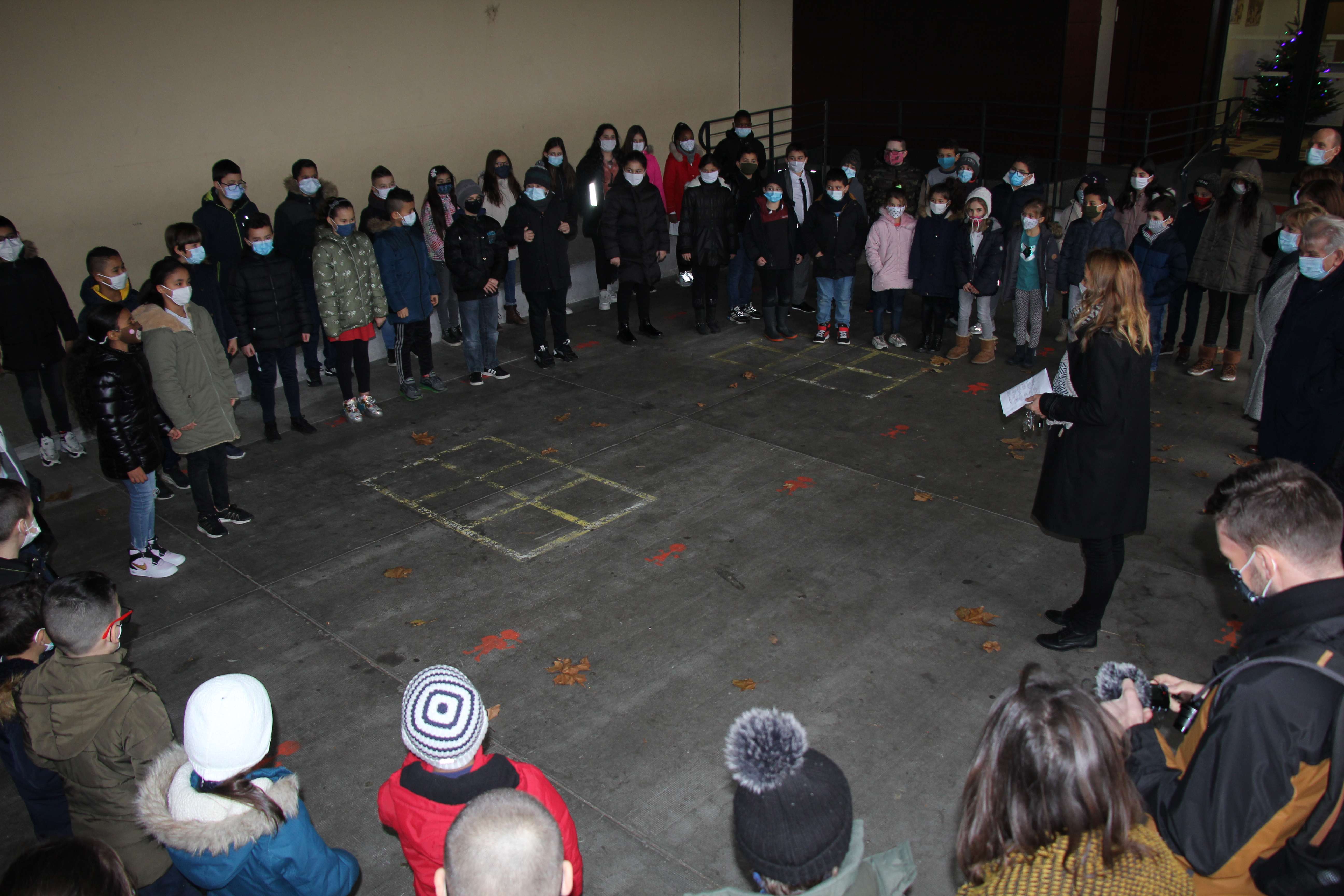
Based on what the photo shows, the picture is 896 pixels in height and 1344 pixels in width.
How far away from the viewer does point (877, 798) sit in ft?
14.7

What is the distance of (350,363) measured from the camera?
29.6ft

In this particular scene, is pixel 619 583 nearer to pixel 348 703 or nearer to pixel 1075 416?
pixel 348 703

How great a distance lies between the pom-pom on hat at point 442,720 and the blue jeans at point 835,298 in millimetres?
8281

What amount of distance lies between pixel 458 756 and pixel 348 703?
8.64ft

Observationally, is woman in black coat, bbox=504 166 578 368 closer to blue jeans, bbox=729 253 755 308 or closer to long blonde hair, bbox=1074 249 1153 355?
blue jeans, bbox=729 253 755 308

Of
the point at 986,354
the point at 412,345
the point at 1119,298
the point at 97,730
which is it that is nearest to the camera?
the point at 97,730

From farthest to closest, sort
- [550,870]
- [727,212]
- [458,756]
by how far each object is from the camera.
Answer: [727,212]
[458,756]
[550,870]

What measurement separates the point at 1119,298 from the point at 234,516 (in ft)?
20.2

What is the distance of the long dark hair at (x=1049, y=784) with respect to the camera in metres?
2.12

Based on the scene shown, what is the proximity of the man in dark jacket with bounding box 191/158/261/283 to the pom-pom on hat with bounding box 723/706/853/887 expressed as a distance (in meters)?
8.46

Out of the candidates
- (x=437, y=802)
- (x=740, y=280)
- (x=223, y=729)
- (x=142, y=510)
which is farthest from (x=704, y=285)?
(x=223, y=729)

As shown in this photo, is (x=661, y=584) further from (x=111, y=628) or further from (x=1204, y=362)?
(x=1204, y=362)

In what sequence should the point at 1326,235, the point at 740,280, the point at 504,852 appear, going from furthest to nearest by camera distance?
the point at 740,280
the point at 1326,235
the point at 504,852

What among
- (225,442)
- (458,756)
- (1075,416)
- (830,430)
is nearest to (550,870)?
(458,756)
